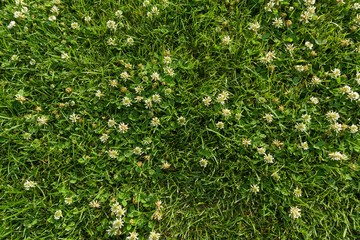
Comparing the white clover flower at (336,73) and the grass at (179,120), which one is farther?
the white clover flower at (336,73)

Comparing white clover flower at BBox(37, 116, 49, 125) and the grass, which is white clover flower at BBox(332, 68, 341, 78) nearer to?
the grass

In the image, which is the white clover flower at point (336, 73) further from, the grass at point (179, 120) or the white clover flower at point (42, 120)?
the white clover flower at point (42, 120)

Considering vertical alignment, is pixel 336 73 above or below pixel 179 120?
above

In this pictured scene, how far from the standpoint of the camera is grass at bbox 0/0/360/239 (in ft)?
8.46

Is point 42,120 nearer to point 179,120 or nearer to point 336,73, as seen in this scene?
point 179,120

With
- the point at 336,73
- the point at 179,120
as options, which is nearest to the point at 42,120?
the point at 179,120

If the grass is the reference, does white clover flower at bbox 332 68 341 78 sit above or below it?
above

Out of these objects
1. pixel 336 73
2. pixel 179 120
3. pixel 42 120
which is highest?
pixel 336 73

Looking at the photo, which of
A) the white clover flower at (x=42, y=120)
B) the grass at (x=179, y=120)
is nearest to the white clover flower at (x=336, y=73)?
the grass at (x=179, y=120)

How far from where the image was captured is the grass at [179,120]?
2580mm

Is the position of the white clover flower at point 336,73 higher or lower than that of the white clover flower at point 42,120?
higher

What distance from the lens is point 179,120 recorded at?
2658 millimetres

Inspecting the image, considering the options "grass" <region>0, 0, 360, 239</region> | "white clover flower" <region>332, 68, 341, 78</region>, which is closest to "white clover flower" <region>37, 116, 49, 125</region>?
"grass" <region>0, 0, 360, 239</region>

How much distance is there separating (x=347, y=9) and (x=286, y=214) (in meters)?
1.77
